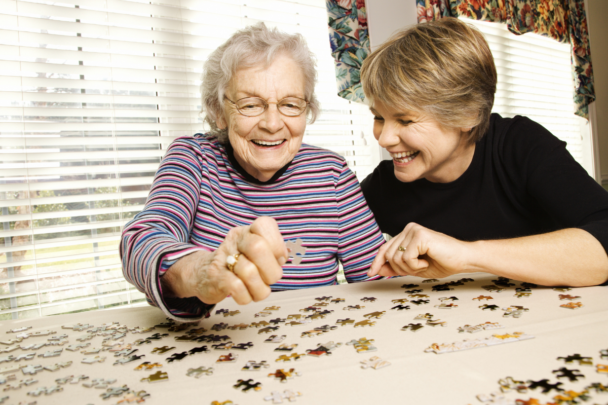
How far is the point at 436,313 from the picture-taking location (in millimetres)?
Result: 1164

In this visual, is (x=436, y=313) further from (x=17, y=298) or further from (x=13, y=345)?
(x=17, y=298)

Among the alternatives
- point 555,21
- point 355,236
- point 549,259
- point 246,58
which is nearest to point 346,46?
point 246,58

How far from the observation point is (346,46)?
333 cm

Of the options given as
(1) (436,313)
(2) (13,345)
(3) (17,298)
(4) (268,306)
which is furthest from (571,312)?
(3) (17,298)

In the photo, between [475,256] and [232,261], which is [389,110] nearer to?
[475,256]

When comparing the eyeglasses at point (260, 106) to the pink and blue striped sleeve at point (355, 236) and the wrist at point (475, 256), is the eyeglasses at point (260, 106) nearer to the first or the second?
the pink and blue striped sleeve at point (355, 236)

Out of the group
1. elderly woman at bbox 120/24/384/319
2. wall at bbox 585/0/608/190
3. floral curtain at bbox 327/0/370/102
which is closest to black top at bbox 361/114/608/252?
elderly woman at bbox 120/24/384/319

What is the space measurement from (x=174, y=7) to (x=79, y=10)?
65 cm

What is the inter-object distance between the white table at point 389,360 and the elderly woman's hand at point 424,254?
0.13 m

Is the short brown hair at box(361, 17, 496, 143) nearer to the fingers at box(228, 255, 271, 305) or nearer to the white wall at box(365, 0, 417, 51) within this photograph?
the fingers at box(228, 255, 271, 305)

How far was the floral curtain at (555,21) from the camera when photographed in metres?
4.58

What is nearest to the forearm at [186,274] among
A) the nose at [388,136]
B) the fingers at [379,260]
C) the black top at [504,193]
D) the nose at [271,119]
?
the fingers at [379,260]

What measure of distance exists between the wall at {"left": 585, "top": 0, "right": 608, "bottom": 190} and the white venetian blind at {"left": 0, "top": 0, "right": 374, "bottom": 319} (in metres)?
5.84

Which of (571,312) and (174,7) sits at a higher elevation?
(174,7)
